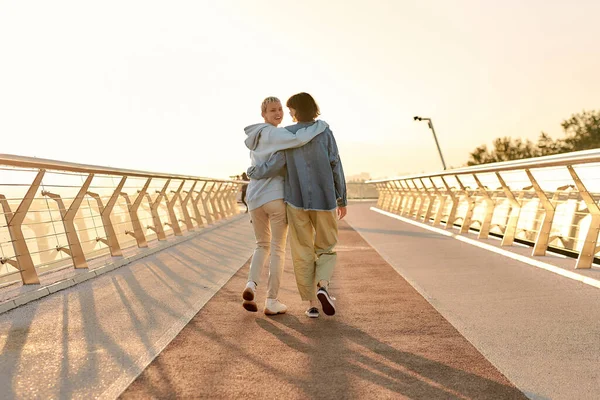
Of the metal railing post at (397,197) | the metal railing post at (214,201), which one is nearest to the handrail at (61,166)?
the metal railing post at (214,201)

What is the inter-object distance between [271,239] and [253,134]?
87 centimetres

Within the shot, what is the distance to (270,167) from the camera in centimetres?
497

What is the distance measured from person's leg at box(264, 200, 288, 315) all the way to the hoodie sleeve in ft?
1.47

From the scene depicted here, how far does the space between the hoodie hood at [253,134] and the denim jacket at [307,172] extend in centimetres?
20

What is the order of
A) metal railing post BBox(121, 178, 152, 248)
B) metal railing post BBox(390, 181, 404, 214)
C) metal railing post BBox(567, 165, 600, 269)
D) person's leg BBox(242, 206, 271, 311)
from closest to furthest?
person's leg BBox(242, 206, 271, 311) → metal railing post BBox(567, 165, 600, 269) → metal railing post BBox(121, 178, 152, 248) → metal railing post BBox(390, 181, 404, 214)

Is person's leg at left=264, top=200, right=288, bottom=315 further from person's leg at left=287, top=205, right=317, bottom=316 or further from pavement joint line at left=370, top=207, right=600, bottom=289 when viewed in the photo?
pavement joint line at left=370, top=207, right=600, bottom=289

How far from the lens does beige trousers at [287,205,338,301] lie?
5109mm

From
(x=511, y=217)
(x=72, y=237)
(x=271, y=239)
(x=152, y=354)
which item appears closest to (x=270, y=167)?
(x=271, y=239)

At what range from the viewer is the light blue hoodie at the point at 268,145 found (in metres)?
4.95

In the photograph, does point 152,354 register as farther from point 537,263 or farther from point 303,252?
point 537,263

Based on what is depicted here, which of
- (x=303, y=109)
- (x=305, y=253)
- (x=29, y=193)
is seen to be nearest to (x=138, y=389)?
(x=305, y=253)

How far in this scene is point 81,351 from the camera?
4.00m

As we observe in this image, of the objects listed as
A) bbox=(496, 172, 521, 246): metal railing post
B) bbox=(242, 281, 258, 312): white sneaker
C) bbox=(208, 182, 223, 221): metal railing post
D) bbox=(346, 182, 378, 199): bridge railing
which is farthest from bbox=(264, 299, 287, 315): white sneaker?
bbox=(346, 182, 378, 199): bridge railing

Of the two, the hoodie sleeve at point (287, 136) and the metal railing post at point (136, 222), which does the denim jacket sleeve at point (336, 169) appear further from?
the metal railing post at point (136, 222)
